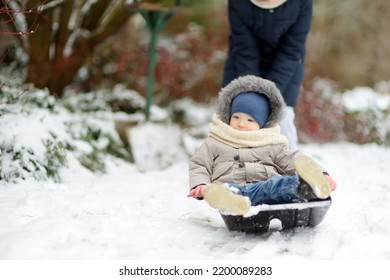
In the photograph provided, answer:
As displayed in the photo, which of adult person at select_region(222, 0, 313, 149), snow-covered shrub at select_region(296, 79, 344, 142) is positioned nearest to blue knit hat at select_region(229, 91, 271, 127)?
adult person at select_region(222, 0, 313, 149)

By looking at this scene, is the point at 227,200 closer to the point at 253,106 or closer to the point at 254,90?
the point at 253,106

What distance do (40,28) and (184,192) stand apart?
238cm

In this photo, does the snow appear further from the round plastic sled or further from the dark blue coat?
the dark blue coat

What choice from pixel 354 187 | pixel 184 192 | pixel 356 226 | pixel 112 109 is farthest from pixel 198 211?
pixel 112 109

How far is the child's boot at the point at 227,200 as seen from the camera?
94.4 inches

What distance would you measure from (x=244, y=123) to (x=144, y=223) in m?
0.83

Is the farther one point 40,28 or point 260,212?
point 40,28

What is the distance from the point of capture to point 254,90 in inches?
117

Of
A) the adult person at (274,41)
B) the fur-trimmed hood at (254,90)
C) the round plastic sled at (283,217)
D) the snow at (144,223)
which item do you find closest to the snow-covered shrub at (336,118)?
the snow at (144,223)

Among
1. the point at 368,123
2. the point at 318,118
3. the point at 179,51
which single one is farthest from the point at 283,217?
the point at 179,51

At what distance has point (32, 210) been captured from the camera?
9.68 feet

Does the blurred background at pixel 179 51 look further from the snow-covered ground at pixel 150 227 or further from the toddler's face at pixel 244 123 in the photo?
the toddler's face at pixel 244 123

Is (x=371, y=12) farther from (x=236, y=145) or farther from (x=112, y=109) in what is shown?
(x=236, y=145)

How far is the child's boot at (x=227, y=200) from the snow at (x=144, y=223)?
22 centimetres
